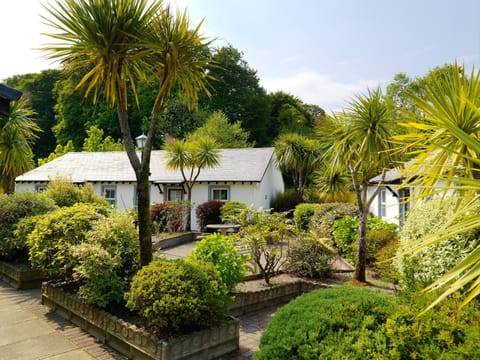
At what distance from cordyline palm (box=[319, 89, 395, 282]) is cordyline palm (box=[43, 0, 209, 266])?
3.39 metres

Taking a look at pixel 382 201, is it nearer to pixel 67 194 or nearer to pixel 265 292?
pixel 265 292

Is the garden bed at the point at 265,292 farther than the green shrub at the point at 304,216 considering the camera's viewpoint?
No

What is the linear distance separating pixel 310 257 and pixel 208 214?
980 cm

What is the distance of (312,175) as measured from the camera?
27.6 meters

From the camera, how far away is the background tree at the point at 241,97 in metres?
40.9

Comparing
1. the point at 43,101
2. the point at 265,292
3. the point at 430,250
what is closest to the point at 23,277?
the point at 265,292

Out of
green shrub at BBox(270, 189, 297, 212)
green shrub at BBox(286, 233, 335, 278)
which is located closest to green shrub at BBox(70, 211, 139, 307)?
green shrub at BBox(286, 233, 335, 278)

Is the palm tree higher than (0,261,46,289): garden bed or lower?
higher

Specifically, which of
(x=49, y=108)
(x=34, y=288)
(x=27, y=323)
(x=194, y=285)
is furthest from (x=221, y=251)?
(x=49, y=108)

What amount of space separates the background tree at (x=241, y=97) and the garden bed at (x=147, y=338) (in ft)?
120

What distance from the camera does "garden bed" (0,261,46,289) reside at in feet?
24.9

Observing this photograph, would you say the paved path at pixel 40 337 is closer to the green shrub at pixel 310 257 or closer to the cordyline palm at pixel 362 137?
the green shrub at pixel 310 257

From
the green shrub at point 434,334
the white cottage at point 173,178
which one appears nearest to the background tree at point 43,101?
the white cottage at point 173,178

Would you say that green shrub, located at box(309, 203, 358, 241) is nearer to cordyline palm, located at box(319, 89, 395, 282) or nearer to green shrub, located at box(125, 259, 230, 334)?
cordyline palm, located at box(319, 89, 395, 282)
